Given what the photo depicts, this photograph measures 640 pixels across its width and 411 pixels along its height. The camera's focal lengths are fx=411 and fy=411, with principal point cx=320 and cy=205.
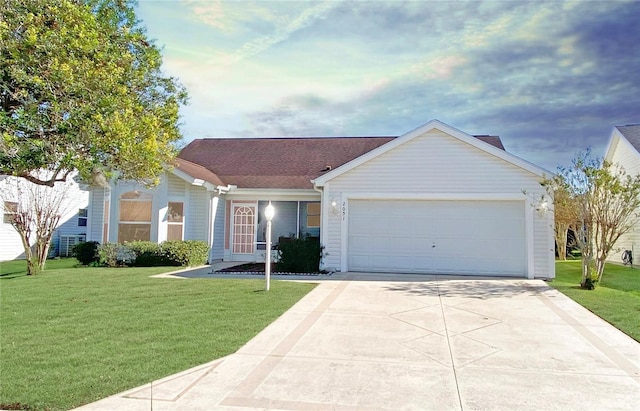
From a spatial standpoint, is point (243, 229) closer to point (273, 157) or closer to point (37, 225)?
point (273, 157)

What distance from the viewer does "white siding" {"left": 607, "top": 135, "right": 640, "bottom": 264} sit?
56.8 feet

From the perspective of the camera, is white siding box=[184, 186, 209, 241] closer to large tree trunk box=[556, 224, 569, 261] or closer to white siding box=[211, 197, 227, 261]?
white siding box=[211, 197, 227, 261]

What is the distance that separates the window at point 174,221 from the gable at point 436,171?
608 centimetres

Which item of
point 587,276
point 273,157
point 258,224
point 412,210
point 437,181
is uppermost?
point 273,157

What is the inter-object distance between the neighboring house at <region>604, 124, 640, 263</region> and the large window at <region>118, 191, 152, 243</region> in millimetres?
18569

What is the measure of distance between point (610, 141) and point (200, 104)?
19.7 metres

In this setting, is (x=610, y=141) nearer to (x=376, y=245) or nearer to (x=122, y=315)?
(x=376, y=245)

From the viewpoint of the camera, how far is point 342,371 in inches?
187

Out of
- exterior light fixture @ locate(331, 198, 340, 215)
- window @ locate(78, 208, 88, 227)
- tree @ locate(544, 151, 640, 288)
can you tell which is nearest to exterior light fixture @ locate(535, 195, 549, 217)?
tree @ locate(544, 151, 640, 288)

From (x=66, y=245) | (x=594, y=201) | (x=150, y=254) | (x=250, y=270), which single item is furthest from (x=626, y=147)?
(x=66, y=245)

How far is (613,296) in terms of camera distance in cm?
952

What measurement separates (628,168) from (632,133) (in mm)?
1595

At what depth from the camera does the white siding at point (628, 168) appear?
682 inches

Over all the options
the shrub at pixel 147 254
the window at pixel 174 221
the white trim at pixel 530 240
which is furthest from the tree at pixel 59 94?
the white trim at pixel 530 240
